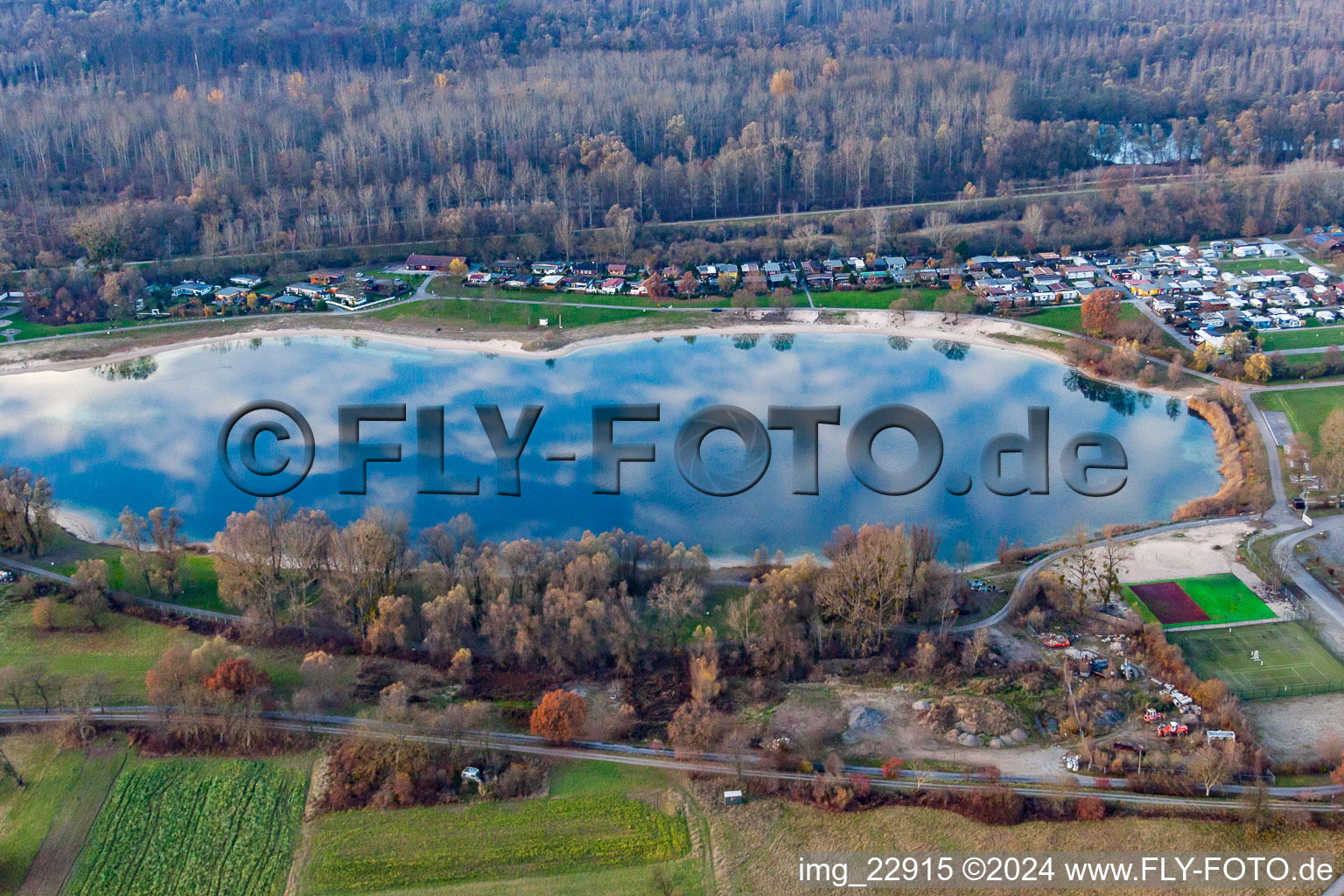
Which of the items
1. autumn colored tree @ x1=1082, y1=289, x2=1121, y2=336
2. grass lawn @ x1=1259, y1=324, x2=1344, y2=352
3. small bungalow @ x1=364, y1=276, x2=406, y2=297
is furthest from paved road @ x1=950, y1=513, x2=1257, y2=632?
small bungalow @ x1=364, y1=276, x2=406, y2=297

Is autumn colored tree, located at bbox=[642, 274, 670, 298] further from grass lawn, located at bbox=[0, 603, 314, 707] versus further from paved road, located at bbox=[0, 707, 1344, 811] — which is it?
paved road, located at bbox=[0, 707, 1344, 811]

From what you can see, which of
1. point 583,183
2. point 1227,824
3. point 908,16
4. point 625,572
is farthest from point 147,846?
point 908,16

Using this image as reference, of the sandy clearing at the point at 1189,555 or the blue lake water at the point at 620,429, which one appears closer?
the sandy clearing at the point at 1189,555

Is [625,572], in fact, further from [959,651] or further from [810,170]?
[810,170]

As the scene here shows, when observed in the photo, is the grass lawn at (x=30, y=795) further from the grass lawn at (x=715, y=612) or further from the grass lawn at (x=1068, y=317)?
the grass lawn at (x=1068, y=317)

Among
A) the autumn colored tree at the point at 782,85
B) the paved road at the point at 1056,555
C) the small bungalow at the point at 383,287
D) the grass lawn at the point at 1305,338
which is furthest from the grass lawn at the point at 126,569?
the autumn colored tree at the point at 782,85
